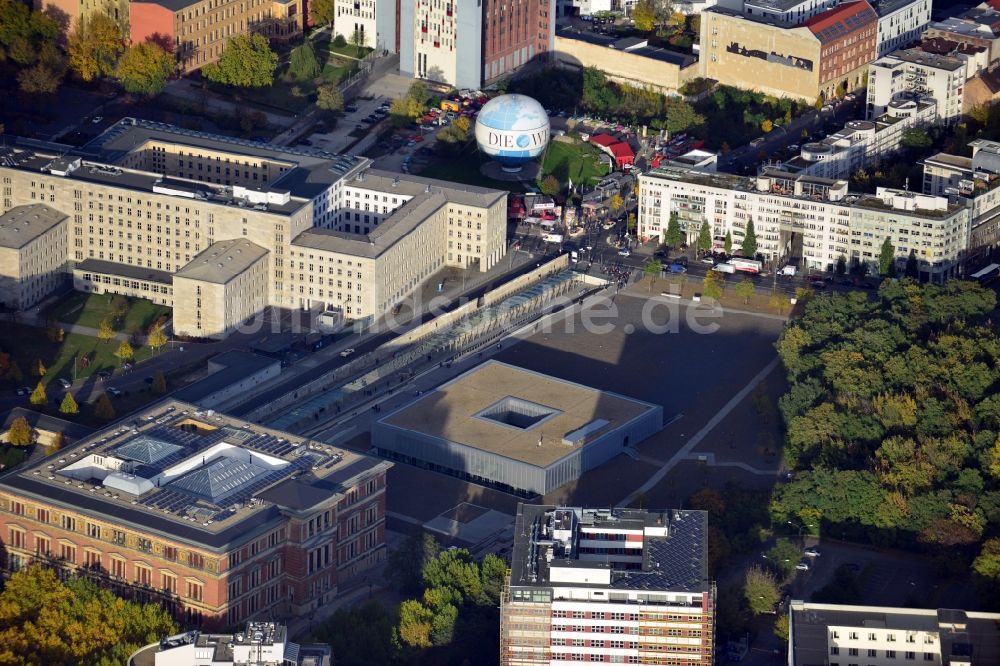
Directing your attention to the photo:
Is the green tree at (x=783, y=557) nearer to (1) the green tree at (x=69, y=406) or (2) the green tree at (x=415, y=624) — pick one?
(2) the green tree at (x=415, y=624)

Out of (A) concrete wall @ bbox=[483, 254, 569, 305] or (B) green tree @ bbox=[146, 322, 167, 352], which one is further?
(A) concrete wall @ bbox=[483, 254, 569, 305]

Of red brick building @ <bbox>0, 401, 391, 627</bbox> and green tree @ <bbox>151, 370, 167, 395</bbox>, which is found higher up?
red brick building @ <bbox>0, 401, 391, 627</bbox>

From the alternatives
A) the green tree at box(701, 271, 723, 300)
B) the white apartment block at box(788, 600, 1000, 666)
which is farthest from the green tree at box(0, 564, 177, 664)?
the green tree at box(701, 271, 723, 300)

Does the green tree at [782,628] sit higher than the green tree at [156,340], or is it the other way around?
the green tree at [156,340]

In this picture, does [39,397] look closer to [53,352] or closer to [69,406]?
[69,406]

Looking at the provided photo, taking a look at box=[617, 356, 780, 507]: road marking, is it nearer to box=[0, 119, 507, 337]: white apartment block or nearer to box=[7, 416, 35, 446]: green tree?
box=[0, 119, 507, 337]: white apartment block

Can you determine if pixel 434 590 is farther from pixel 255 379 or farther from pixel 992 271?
pixel 992 271

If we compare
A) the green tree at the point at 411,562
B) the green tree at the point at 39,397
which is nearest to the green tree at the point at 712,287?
the green tree at the point at 411,562
